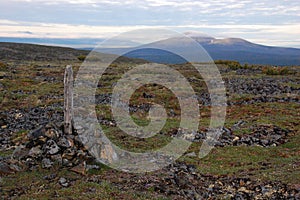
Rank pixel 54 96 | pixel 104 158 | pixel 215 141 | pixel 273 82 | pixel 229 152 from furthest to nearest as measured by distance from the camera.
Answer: pixel 273 82 → pixel 54 96 → pixel 215 141 → pixel 229 152 → pixel 104 158

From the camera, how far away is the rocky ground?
17.0 m

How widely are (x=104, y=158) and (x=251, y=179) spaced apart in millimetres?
7999

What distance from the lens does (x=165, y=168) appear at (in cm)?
2041

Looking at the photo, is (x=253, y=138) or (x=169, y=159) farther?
(x=253, y=138)

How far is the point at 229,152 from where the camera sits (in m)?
24.5

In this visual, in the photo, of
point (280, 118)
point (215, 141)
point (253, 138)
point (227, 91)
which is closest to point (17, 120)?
point (215, 141)

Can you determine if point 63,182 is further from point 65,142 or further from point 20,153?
point 20,153

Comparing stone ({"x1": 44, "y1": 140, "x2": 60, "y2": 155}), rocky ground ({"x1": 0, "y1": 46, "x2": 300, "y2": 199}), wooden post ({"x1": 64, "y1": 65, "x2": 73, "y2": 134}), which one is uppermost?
wooden post ({"x1": 64, "y1": 65, "x2": 73, "y2": 134})

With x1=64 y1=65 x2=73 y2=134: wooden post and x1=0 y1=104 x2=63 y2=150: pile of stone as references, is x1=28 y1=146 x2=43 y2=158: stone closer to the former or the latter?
x1=64 y1=65 x2=73 y2=134: wooden post

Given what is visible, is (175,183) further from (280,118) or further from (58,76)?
(58,76)

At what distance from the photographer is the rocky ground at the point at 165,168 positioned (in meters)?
17.0

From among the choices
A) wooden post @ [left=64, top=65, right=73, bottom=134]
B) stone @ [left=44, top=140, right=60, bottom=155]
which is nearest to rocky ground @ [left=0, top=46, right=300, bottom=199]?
stone @ [left=44, top=140, right=60, bottom=155]

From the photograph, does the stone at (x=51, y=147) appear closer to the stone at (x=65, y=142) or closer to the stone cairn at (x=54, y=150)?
the stone cairn at (x=54, y=150)

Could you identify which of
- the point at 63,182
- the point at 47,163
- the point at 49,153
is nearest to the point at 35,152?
the point at 49,153
